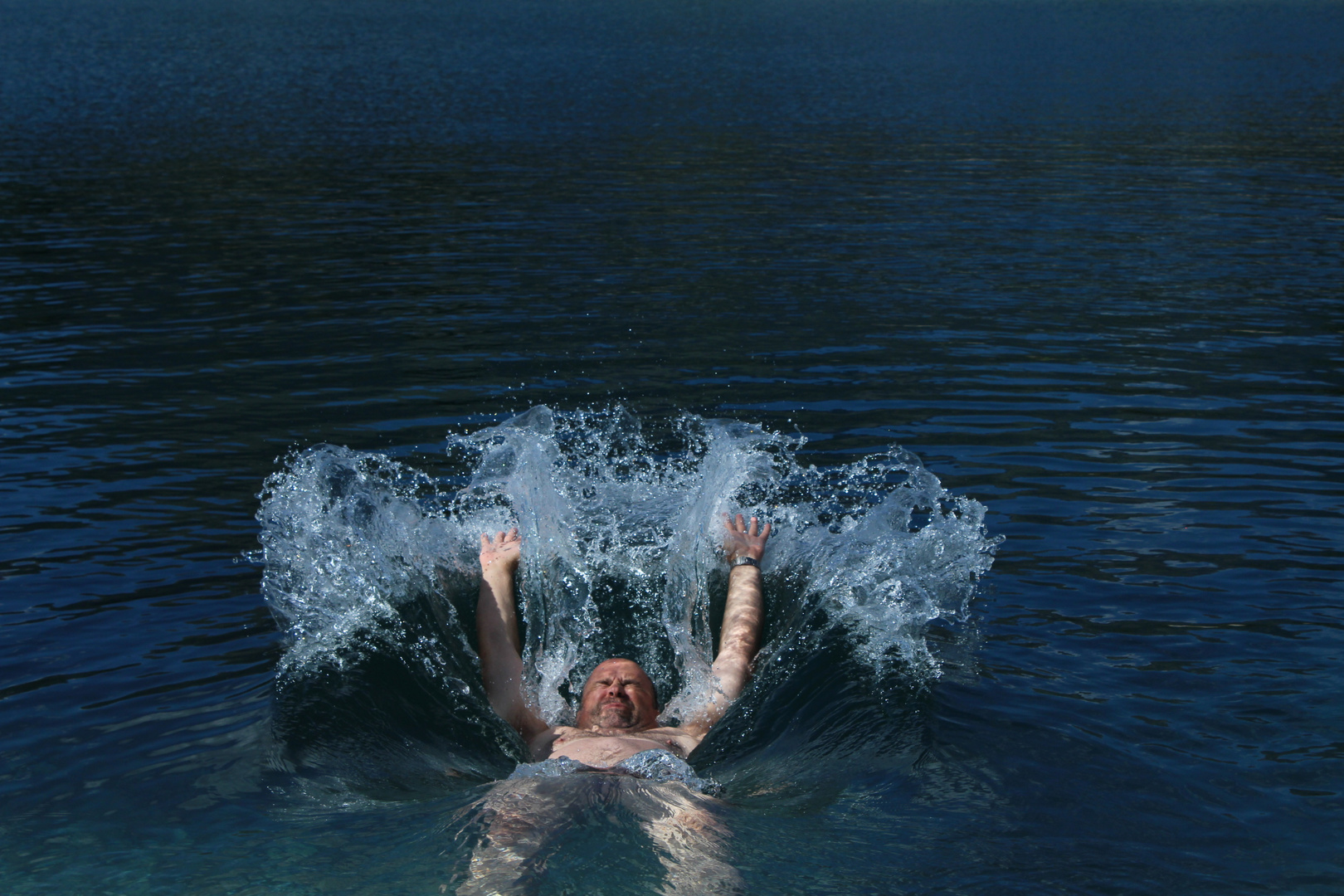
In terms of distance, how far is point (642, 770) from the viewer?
7.86 metres

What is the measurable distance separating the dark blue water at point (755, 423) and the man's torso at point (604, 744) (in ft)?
0.86

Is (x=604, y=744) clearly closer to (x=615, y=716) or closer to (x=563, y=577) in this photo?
(x=615, y=716)

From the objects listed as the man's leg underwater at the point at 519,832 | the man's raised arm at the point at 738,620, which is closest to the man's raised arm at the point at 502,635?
the man's raised arm at the point at 738,620

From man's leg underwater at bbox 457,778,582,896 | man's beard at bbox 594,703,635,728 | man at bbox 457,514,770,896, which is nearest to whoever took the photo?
man's leg underwater at bbox 457,778,582,896

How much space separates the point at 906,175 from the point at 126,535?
2482cm

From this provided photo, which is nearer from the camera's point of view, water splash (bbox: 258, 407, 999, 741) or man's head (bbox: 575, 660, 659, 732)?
man's head (bbox: 575, 660, 659, 732)

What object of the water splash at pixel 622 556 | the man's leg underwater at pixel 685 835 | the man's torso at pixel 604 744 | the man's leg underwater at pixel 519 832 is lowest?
the man's torso at pixel 604 744

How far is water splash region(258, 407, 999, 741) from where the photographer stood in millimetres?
9992

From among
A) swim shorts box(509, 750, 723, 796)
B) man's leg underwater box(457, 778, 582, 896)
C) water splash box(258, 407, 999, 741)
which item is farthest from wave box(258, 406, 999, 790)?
man's leg underwater box(457, 778, 582, 896)

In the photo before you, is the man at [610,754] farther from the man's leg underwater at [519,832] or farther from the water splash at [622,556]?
the water splash at [622,556]

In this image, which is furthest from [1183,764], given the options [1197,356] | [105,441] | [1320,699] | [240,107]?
[240,107]

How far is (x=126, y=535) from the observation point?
11789mm

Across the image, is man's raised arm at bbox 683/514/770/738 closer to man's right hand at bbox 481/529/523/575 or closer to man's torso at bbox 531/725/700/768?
man's torso at bbox 531/725/700/768

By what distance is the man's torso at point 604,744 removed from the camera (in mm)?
8172
